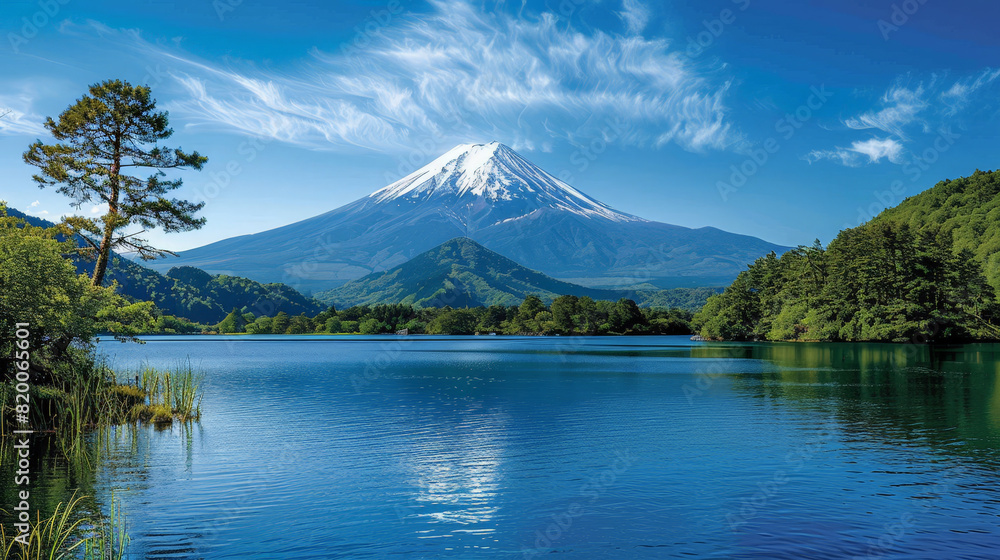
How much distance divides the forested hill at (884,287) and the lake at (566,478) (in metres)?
70.6

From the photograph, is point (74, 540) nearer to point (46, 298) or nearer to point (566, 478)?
point (566, 478)

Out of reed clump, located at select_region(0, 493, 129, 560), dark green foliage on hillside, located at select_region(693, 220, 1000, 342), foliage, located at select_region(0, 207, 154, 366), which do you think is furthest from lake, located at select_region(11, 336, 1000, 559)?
dark green foliage on hillside, located at select_region(693, 220, 1000, 342)

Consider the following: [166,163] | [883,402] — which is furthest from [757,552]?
[166,163]

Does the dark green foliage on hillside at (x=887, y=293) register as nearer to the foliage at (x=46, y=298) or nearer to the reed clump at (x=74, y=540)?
the foliage at (x=46, y=298)

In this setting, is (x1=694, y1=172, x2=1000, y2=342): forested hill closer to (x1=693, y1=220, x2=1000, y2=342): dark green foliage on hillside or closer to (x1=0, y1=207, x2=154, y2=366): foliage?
(x1=693, y1=220, x2=1000, y2=342): dark green foliage on hillside

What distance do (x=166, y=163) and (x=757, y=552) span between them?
32.4 m

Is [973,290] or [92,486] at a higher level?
[973,290]

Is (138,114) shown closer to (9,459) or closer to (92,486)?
(9,459)

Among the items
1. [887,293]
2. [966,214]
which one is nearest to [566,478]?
[887,293]

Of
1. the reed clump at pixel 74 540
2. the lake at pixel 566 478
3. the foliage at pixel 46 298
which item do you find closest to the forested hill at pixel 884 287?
Answer: the lake at pixel 566 478

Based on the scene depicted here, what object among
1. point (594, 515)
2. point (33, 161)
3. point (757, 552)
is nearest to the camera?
point (757, 552)

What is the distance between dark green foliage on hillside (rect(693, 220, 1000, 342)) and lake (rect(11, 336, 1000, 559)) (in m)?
69.8

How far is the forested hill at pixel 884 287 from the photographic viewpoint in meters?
94.3

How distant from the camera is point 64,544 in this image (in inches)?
447
